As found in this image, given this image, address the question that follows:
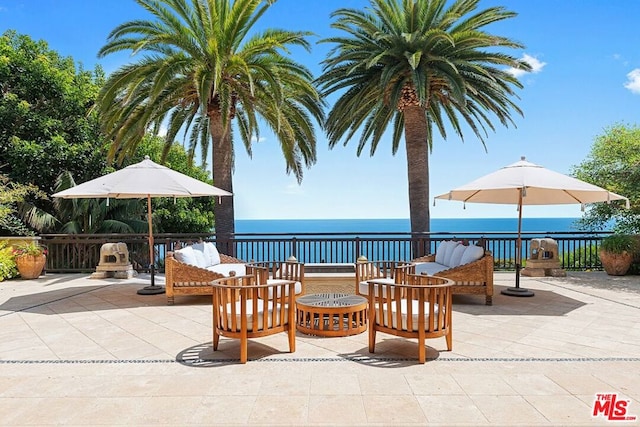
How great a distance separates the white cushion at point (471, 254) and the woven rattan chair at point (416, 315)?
241cm

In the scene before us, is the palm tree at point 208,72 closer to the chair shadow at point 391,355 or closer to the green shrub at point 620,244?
the chair shadow at point 391,355

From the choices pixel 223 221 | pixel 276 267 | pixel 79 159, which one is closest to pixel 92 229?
pixel 79 159

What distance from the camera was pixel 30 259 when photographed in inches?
336

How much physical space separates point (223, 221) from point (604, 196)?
24.8ft

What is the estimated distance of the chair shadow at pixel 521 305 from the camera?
18.2ft

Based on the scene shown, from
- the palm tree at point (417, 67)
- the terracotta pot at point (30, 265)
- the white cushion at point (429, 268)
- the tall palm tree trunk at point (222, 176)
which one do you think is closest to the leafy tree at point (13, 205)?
the terracotta pot at point (30, 265)

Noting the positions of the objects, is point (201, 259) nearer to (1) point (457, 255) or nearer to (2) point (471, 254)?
(1) point (457, 255)

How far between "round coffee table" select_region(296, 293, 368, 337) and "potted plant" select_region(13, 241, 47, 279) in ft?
22.8

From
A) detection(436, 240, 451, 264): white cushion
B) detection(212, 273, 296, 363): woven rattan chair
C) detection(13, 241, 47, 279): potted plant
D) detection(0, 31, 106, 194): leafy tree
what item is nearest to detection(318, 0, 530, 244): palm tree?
detection(436, 240, 451, 264): white cushion

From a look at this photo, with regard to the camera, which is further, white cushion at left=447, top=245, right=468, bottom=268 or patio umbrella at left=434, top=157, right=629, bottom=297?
white cushion at left=447, top=245, right=468, bottom=268

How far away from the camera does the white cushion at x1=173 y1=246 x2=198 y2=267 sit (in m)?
6.27

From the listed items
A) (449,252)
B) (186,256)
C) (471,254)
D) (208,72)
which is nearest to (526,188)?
(471,254)

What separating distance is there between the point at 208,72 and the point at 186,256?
4.01m

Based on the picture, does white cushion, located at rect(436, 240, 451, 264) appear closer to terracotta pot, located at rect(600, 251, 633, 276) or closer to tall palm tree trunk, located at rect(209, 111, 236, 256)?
terracotta pot, located at rect(600, 251, 633, 276)
